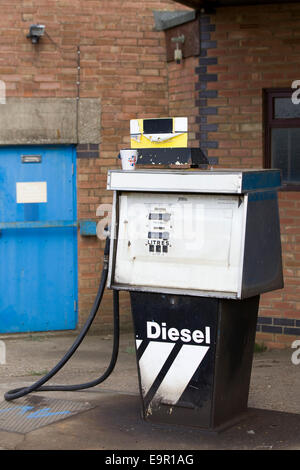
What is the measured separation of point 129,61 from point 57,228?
2.12m

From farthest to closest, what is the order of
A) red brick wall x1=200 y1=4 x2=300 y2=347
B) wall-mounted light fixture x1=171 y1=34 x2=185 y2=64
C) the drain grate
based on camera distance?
1. wall-mounted light fixture x1=171 y1=34 x2=185 y2=64
2. red brick wall x1=200 y1=4 x2=300 y2=347
3. the drain grate

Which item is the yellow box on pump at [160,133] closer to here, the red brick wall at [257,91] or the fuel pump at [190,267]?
the fuel pump at [190,267]

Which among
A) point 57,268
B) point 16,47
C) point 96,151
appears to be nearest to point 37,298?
point 57,268

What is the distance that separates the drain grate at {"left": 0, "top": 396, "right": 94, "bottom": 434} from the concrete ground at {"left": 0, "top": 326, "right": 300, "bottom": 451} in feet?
0.14

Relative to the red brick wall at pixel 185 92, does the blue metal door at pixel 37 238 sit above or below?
below

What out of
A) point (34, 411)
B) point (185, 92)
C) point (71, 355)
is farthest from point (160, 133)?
point (185, 92)

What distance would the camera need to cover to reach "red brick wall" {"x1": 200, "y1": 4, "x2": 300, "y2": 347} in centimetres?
808

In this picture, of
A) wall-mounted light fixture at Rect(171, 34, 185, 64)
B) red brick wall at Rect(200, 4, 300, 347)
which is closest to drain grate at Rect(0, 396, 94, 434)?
red brick wall at Rect(200, 4, 300, 347)

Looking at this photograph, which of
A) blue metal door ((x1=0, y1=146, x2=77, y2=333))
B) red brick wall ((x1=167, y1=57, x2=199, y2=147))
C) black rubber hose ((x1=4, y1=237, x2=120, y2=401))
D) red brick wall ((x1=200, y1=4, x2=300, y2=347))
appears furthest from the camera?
blue metal door ((x1=0, y1=146, x2=77, y2=333))

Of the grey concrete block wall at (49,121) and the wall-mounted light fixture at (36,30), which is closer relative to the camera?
the wall-mounted light fixture at (36,30)

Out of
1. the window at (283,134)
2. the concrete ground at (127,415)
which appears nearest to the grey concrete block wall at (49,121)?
the window at (283,134)

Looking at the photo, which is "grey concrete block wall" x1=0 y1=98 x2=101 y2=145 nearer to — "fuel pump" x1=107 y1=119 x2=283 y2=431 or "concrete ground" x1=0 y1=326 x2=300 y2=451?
"concrete ground" x1=0 y1=326 x2=300 y2=451

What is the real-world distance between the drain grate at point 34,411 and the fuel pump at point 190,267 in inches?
26.3

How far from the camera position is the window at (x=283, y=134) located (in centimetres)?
816
